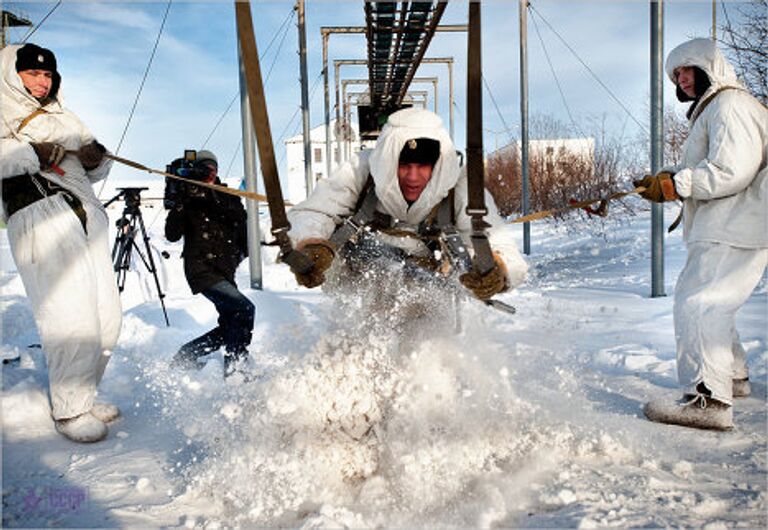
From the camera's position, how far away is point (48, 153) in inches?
115

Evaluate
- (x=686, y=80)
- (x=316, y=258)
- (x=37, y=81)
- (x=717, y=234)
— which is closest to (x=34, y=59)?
(x=37, y=81)

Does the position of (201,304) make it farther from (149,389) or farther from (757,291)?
(757,291)

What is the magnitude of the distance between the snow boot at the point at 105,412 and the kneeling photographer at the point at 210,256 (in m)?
0.84

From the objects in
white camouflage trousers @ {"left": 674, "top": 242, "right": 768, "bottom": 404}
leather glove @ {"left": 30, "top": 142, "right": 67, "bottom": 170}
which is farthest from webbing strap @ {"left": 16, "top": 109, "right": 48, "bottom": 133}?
white camouflage trousers @ {"left": 674, "top": 242, "right": 768, "bottom": 404}

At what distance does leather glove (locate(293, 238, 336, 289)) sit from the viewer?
2.50m

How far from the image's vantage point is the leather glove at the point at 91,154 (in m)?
3.15

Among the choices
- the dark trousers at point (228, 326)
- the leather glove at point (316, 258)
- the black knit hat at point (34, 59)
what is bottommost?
the dark trousers at point (228, 326)

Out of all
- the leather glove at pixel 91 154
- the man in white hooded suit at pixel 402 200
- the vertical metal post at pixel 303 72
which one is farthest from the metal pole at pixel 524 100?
the leather glove at pixel 91 154

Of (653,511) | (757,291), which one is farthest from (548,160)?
(653,511)

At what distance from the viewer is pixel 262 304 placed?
646 centimetres

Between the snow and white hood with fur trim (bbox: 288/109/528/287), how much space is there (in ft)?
1.69

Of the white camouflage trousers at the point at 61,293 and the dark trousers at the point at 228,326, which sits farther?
the dark trousers at the point at 228,326

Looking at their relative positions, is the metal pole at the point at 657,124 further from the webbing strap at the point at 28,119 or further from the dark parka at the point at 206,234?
the webbing strap at the point at 28,119

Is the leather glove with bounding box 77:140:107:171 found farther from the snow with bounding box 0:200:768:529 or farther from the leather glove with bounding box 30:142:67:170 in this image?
the snow with bounding box 0:200:768:529
